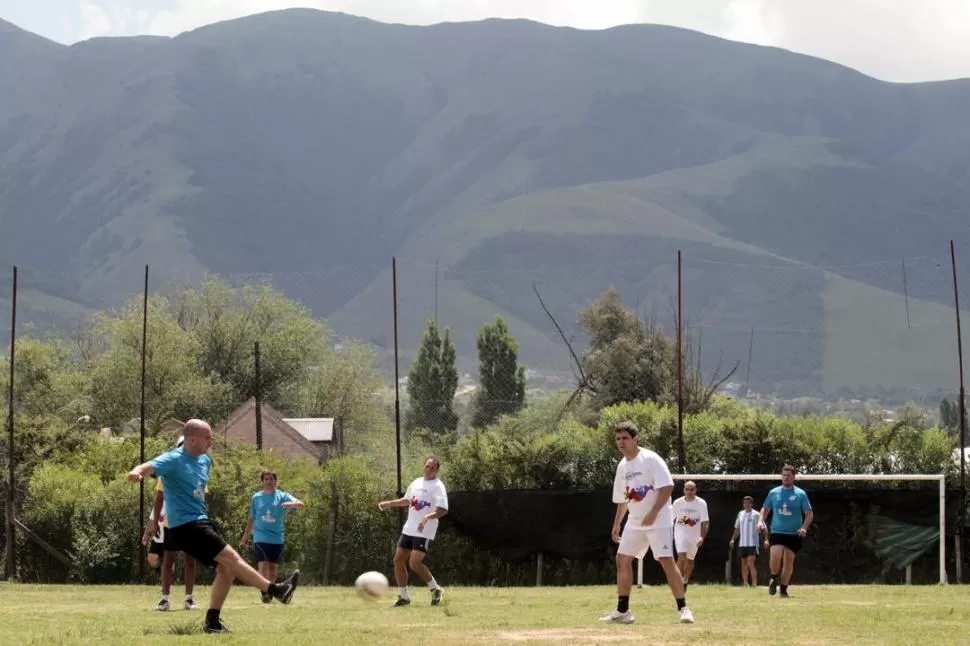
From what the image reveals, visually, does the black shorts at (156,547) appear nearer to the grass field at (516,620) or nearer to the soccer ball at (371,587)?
the grass field at (516,620)

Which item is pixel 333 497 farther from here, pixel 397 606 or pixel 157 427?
pixel 157 427

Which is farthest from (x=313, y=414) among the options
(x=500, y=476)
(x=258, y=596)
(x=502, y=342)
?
(x=258, y=596)

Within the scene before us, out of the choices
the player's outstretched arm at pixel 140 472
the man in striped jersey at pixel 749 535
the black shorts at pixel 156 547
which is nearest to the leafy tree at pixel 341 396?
the man in striped jersey at pixel 749 535

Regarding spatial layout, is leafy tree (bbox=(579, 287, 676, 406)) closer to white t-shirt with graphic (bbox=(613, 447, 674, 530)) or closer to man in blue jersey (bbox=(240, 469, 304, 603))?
man in blue jersey (bbox=(240, 469, 304, 603))

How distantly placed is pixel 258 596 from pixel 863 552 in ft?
42.4

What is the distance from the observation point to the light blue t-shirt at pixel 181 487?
39.3 ft

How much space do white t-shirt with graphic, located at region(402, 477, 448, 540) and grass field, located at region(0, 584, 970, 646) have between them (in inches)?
36.7

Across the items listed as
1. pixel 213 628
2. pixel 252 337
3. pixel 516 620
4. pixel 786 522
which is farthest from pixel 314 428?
pixel 213 628

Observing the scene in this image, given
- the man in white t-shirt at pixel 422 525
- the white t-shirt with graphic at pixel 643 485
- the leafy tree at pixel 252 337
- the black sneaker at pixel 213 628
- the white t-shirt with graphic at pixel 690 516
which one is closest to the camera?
the black sneaker at pixel 213 628

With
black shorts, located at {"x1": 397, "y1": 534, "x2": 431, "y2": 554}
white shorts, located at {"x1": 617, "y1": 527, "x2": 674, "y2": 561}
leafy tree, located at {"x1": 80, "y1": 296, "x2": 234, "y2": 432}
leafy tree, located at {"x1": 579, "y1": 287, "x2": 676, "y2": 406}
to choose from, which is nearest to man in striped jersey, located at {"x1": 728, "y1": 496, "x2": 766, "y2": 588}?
black shorts, located at {"x1": 397, "y1": 534, "x2": 431, "y2": 554}

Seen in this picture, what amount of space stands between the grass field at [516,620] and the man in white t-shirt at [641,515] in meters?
0.36

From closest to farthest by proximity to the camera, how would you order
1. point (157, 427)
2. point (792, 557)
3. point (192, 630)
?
point (192, 630) → point (792, 557) → point (157, 427)

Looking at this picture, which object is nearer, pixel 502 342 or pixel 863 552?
pixel 863 552

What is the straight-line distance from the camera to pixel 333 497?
3169cm
